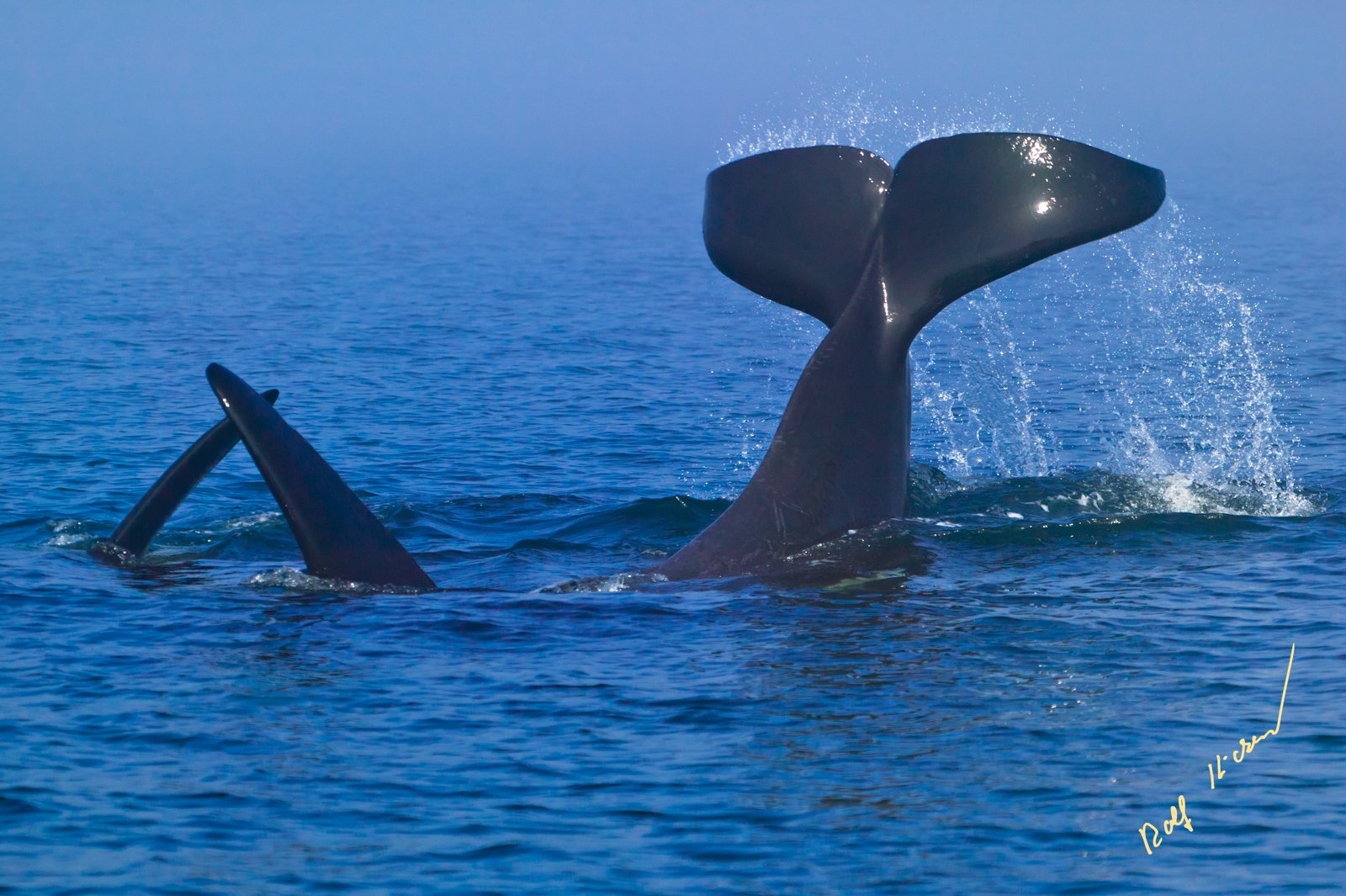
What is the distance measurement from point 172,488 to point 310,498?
2.01m

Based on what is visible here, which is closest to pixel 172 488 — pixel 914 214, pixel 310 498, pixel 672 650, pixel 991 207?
pixel 310 498

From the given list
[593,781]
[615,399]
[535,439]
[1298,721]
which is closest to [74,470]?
[535,439]

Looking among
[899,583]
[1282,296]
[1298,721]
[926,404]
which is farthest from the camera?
[1282,296]

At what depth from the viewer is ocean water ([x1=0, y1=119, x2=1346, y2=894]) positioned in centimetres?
832

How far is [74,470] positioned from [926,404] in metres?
10.9

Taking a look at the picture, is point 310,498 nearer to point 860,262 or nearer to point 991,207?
point 860,262

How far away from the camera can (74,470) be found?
18609mm

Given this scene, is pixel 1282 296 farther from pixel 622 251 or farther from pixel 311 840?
pixel 311 840

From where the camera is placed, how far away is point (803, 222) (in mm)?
13422
